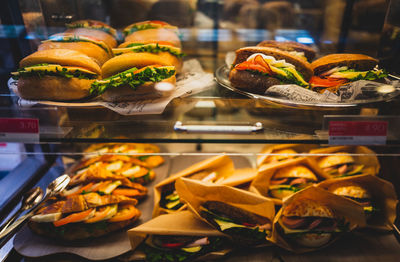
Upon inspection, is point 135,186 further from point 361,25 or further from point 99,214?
point 361,25

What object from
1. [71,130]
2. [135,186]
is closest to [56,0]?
[71,130]

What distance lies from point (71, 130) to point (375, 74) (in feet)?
4.39

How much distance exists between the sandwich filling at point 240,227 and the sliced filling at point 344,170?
2.07ft

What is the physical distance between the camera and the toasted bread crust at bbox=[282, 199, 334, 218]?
148 cm

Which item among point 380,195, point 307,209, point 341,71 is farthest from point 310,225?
point 341,71

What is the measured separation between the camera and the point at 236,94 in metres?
1.40

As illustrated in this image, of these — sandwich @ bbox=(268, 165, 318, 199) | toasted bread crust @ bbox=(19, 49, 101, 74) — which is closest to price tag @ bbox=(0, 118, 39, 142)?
toasted bread crust @ bbox=(19, 49, 101, 74)

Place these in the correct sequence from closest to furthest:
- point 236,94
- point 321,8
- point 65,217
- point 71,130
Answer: point 71,130
point 236,94
point 65,217
point 321,8

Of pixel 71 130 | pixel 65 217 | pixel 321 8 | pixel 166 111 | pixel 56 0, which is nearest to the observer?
pixel 71 130

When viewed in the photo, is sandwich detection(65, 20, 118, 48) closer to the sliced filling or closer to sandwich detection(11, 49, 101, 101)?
sandwich detection(11, 49, 101, 101)

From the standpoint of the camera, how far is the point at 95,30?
68.4 inches

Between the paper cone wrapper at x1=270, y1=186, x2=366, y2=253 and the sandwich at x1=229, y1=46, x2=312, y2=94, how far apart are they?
567mm

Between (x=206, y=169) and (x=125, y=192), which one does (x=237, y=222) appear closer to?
(x=206, y=169)

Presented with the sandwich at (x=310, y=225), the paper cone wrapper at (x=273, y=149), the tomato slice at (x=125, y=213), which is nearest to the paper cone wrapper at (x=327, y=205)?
the sandwich at (x=310, y=225)
